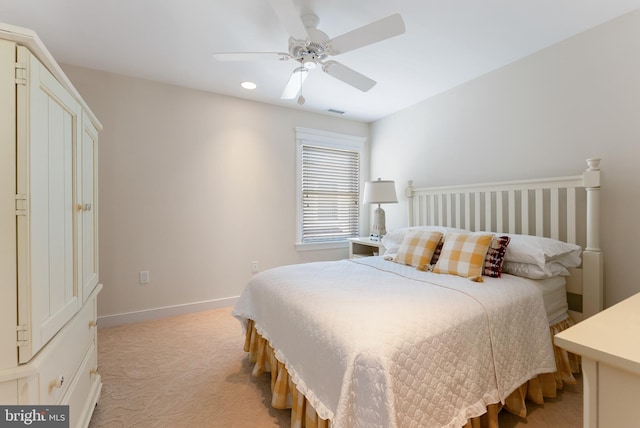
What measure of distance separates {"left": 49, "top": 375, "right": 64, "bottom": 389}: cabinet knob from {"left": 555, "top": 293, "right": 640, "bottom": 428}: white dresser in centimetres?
161

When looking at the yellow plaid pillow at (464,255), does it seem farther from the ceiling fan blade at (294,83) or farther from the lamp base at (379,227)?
the ceiling fan blade at (294,83)

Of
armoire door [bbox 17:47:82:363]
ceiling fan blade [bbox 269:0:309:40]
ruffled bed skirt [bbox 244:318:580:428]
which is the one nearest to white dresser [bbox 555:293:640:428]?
ruffled bed skirt [bbox 244:318:580:428]

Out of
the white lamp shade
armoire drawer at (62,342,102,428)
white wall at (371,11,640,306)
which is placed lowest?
armoire drawer at (62,342,102,428)

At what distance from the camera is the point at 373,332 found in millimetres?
1076

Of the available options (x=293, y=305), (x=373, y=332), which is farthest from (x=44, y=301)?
(x=373, y=332)

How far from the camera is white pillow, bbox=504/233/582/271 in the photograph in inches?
69.7

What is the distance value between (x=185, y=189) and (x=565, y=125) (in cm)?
347

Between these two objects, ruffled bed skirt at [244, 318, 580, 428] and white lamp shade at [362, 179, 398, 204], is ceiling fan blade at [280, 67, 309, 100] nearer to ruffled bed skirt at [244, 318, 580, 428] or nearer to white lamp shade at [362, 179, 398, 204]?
white lamp shade at [362, 179, 398, 204]

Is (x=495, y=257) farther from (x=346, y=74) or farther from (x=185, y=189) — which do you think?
(x=185, y=189)

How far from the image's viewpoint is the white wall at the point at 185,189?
105 inches

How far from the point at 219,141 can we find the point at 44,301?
245 cm

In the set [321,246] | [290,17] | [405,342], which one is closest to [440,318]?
[405,342]

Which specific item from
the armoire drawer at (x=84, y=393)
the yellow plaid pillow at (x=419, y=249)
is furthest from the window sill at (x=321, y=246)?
the armoire drawer at (x=84, y=393)

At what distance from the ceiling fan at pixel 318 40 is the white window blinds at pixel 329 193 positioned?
1.67 meters
